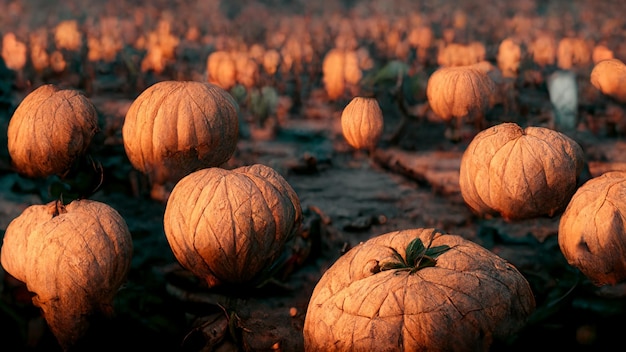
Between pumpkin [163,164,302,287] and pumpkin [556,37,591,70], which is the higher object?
pumpkin [163,164,302,287]

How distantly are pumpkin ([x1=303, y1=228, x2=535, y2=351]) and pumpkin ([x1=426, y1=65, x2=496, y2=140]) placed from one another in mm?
3911

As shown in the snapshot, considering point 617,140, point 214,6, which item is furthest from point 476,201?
point 214,6

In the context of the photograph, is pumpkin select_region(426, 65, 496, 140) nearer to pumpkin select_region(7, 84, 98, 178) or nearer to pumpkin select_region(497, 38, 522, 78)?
pumpkin select_region(497, 38, 522, 78)

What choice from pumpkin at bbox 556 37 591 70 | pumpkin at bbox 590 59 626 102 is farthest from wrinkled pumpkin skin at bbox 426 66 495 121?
pumpkin at bbox 556 37 591 70

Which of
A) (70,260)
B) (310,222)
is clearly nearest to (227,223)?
(70,260)

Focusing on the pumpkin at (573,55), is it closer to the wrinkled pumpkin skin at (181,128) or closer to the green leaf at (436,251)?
the wrinkled pumpkin skin at (181,128)

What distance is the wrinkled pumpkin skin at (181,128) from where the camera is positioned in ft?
17.7

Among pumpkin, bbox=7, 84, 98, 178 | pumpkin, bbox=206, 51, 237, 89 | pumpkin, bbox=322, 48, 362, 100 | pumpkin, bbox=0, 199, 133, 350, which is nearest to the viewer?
pumpkin, bbox=0, 199, 133, 350

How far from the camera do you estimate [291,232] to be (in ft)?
16.2

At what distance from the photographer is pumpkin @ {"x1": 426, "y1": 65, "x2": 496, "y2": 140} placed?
7.53 m

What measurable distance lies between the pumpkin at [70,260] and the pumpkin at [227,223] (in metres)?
0.37

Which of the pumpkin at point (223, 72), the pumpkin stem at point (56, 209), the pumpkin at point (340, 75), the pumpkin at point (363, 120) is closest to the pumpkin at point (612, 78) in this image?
the pumpkin at point (363, 120)

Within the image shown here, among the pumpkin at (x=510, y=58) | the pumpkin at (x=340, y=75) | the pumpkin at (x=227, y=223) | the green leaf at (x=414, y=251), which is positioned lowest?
the pumpkin at (x=340, y=75)

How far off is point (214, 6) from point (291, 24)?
4801mm
